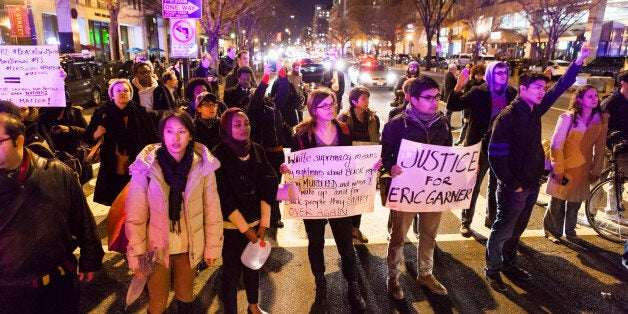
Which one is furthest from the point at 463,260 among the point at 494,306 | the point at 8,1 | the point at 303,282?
the point at 8,1

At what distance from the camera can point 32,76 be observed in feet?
16.6

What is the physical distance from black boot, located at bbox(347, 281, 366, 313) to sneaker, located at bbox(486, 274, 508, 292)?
137 cm

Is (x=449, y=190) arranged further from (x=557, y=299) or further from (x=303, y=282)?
(x=303, y=282)

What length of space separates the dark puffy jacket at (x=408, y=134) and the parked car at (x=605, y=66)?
84.3ft

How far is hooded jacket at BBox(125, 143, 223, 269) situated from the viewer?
9.20 ft

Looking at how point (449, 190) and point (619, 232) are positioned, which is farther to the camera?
point (619, 232)

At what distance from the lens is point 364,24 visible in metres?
66.9

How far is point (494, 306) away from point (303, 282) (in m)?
1.79

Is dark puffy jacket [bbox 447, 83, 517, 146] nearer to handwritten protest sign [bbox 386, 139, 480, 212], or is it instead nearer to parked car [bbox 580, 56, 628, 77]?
handwritten protest sign [bbox 386, 139, 480, 212]

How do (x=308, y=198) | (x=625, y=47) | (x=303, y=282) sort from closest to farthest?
1. (x=308, y=198)
2. (x=303, y=282)
3. (x=625, y=47)

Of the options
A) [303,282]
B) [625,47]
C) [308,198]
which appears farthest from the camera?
[625,47]

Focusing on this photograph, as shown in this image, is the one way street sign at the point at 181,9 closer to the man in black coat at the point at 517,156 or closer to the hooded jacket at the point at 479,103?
the hooded jacket at the point at 479,103

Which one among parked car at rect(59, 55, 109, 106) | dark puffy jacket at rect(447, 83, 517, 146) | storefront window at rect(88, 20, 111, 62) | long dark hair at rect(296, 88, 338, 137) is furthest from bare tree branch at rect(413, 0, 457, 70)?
long dark hair at rect(296, 88, 338, 137)

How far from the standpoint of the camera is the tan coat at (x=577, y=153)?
4.78 metres
